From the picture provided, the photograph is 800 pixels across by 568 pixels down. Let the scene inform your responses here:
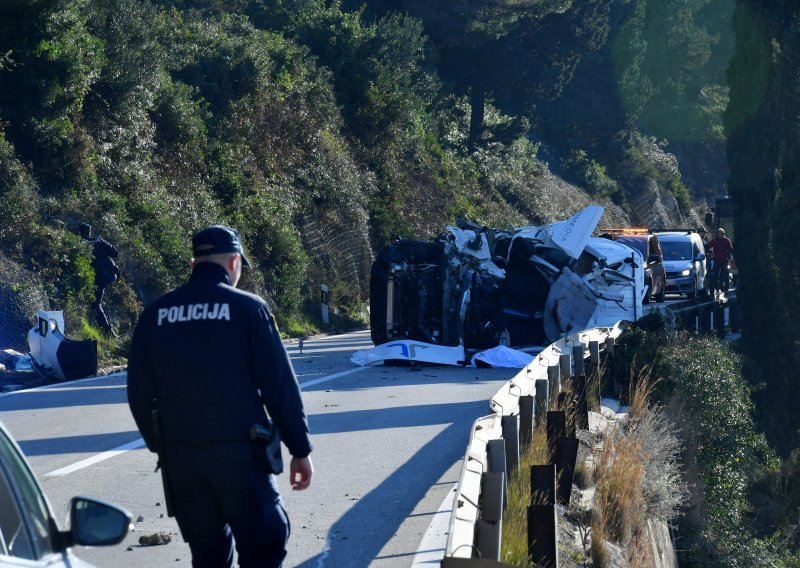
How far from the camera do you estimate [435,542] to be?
727cm

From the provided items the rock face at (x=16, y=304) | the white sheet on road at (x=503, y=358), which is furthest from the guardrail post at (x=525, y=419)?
the rock face at (x=16, y=304)

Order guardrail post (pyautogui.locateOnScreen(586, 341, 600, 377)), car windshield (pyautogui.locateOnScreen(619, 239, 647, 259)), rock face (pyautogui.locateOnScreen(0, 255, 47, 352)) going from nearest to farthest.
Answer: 1. guardrail post (pyautogui.locateOnScreen(586, 341, 600, 377))
2. rock face (pyautogui.locateOnScreen(0, 255, 47, 352))
3. car windshield (pyautogui.locateOnScreen(619, 239, 647, 259))

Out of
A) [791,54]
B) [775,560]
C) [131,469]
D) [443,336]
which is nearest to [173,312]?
[131,469]

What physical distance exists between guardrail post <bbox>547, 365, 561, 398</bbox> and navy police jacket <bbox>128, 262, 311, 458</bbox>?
6.28 m

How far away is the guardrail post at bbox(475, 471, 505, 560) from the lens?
534cm

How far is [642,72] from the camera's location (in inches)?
2862

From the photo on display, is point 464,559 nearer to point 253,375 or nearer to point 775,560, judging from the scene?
point 253,375

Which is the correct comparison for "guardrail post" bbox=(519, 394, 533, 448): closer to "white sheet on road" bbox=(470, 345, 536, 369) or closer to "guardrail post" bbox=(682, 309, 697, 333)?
"white sheet on road" bbox=(470, 345, 536, 369)

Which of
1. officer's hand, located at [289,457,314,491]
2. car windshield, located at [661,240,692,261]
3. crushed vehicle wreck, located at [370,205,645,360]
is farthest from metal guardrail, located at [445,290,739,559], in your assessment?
car windshield, located at [661,240,692,261]

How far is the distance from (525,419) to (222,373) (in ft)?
15.7

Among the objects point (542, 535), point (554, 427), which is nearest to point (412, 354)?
point (554, 427)

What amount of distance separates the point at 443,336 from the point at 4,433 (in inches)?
653

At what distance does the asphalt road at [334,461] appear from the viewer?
7242 mm

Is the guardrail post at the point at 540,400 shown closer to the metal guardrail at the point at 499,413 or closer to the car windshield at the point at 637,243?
the metal guardrail at the point at 499,413
